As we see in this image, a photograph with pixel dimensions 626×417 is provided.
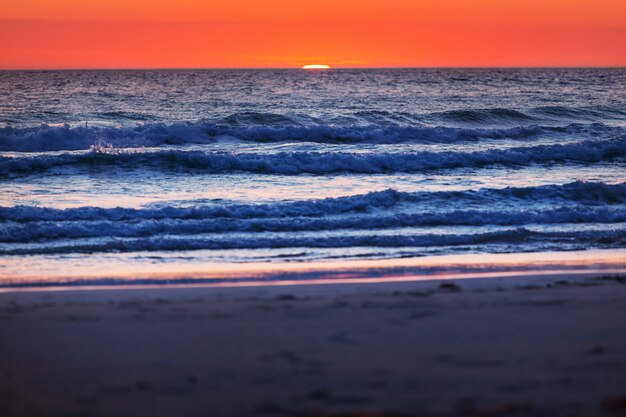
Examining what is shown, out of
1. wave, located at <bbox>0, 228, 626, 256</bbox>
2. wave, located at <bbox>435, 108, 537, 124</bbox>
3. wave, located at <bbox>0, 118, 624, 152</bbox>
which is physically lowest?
wave, located at <bbox>0, 228, 626, 256</bbox>

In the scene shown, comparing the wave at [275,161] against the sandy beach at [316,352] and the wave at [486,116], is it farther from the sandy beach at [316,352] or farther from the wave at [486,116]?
the wave at [486,116]

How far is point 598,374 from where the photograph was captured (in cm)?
459

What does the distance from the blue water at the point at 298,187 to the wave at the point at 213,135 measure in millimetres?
69

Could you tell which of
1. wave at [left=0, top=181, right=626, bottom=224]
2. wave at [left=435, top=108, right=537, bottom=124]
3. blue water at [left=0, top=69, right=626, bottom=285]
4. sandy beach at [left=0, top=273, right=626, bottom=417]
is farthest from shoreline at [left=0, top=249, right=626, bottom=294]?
wave at [left=435, top=108, right=537, bottom=124]

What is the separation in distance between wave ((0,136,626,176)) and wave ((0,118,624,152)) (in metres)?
3.76

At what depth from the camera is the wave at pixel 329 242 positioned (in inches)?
386

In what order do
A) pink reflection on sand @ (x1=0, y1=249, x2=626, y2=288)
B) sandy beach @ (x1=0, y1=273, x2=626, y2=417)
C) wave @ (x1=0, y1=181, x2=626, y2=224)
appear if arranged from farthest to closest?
1. wave @ (x1=0, y1=181, x2=626, y2=224)
2. pink reflection on sand @ (x1=0, y1=249, x2=626, y2=288)
3. sandy beach @ (x1=0, y1=273, x2=626, y2=417)

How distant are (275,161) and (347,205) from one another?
6.16 meters

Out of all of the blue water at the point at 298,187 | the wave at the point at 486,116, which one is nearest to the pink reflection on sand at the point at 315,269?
the blue water at the point at 298,187

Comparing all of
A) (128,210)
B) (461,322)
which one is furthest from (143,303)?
(128,210)

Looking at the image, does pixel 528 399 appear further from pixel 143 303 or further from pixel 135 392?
pixel 143 303

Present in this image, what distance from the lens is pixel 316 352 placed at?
500 cm

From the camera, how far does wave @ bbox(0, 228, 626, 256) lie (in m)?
9.80

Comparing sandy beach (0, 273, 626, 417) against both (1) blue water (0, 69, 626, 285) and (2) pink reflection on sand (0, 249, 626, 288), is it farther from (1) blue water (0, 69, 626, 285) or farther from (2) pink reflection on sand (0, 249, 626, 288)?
(1) blue water (0, 69, 626, 285)
